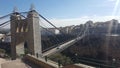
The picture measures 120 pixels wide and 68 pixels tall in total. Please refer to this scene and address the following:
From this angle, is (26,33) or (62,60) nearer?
(62,60)

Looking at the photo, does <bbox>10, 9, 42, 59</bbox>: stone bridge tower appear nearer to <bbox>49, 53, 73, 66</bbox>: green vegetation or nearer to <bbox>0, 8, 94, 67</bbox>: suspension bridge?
<bbox>0, 8, 94, 67</bbox>: suspension bridge

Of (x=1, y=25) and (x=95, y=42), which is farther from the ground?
(x=1, y=25)

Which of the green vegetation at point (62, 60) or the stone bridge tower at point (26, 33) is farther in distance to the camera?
the stone bridge tower at point (26, 33)

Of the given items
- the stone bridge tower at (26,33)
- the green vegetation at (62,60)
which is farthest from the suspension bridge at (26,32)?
the green vegetation at (62,60)

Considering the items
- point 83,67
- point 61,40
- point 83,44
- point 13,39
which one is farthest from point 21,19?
point 83,44

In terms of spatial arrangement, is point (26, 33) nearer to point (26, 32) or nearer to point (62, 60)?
point (26, 32)

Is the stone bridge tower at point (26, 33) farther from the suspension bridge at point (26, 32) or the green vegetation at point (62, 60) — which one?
the green vegetation at point (62, 60)

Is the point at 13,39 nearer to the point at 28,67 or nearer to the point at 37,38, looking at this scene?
the point at 37,38

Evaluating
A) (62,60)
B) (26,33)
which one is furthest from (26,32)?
(62,60)
